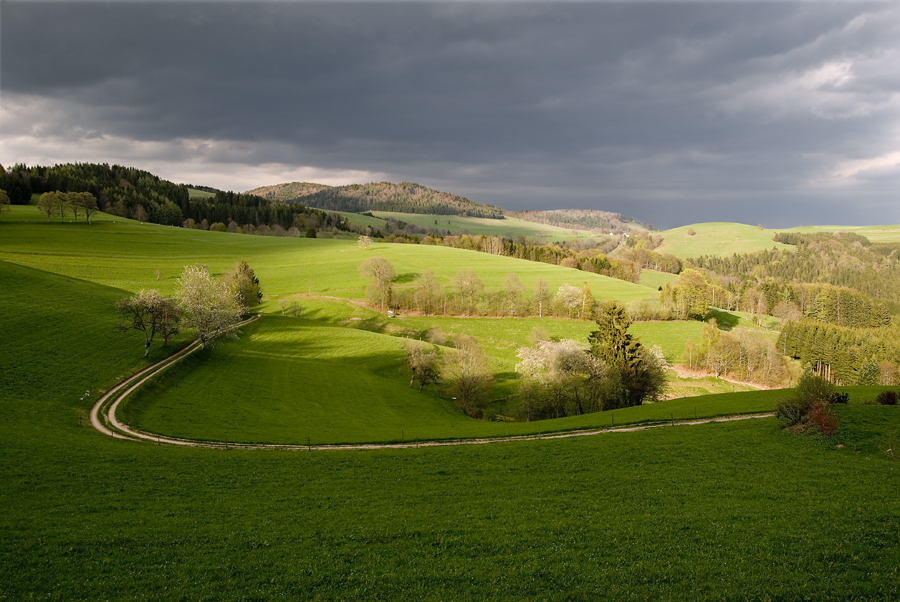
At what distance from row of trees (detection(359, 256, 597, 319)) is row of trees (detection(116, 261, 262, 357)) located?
143ft

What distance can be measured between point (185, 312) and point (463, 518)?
205 feet

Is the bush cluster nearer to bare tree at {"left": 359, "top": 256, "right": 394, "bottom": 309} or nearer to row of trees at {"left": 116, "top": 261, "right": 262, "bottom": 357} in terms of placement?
row of trees at {"left": 116, "top": 261, "right": 262, "bottom": 357}

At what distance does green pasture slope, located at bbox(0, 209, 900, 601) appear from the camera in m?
13.4

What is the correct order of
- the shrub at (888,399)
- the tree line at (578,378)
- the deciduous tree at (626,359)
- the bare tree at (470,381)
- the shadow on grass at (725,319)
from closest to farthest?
the shrub at (888,399) < the tree line at (578,378) < the deciduous tree at (626,359) < the bare tree at (470,381) < the shadow on grass at (725,319)

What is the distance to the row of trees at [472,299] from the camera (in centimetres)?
11244

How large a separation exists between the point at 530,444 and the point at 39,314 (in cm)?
6144

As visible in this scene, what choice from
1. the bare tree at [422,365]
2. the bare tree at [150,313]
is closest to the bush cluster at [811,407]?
the bare tree at [422,365]

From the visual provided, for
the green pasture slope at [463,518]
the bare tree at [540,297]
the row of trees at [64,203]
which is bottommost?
the green pasture slope at [463,518]

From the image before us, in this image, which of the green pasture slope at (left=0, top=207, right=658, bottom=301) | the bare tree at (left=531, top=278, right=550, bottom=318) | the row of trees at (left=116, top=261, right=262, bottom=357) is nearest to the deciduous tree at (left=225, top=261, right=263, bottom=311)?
the green pasture slope at (left=0, top=207, right=658, bottom=301)

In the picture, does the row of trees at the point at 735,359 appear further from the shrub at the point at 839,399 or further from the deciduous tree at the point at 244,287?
the deciduous tree at the point at 244,287

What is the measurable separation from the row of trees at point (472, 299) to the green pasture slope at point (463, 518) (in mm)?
80441

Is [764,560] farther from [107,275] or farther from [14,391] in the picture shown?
[107,275]

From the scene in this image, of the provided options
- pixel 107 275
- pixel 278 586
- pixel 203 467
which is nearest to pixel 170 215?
pixel 107 275

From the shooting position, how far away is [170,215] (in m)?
193
